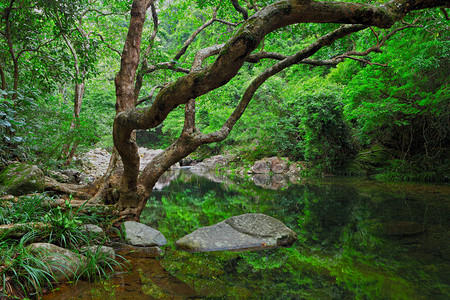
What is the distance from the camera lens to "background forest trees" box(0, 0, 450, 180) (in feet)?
17.1

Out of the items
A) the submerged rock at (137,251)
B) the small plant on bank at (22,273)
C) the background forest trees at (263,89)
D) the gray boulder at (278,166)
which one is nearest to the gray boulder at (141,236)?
the submerged rock at (137,251)

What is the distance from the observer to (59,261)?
2.30 m

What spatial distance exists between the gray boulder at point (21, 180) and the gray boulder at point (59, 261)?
2674 millimetres

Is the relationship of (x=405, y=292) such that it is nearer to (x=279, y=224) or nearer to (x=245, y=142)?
(x=279, y=224)

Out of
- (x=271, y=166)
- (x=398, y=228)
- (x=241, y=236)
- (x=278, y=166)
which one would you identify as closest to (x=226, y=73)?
(x=241, y=236)

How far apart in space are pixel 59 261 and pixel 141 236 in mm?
1349

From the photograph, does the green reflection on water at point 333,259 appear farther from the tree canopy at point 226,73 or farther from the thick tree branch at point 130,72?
the tree canopy at point 226,73

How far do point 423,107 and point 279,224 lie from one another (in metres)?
9.79

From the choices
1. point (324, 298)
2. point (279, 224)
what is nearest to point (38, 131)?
point (279, 224)

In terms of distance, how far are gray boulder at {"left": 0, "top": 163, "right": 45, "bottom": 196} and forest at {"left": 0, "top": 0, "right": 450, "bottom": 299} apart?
1.71 feet

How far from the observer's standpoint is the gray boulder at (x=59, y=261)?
2.24 meters

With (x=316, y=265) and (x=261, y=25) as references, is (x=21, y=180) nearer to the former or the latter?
(x=261, y=25)

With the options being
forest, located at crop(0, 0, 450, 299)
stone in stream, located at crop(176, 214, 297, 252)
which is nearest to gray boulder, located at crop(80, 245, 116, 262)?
forest, located at crop(0, 0, 450, 299)

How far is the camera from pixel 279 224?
4.07 m
